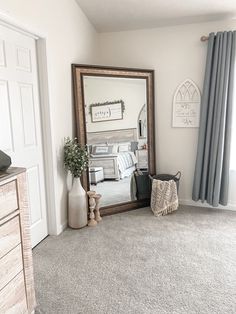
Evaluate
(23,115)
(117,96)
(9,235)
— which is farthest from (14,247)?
(117,96)

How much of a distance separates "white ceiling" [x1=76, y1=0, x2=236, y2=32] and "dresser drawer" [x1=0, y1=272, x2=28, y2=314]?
2.87 metres

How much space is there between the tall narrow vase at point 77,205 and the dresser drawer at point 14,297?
4.43 feet

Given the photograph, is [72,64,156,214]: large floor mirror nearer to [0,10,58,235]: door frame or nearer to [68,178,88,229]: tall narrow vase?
[68,178,88,229]: tall narrow vase

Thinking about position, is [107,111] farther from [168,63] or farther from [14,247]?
[14,247]

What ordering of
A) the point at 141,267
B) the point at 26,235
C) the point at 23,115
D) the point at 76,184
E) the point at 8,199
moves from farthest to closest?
the point at 76,184, the point at 23,115, the point at 141,267, the point at 26,235, the point at 8,199

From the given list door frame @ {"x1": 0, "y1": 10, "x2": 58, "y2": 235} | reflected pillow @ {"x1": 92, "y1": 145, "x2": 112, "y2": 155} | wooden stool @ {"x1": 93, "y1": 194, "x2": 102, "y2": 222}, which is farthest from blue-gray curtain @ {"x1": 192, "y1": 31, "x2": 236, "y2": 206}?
door frame @ {"x1": 0, "y1": 10, "x2": 58, "y2": 235}

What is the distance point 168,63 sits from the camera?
3516mm

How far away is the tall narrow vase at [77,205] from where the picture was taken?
9.73ft

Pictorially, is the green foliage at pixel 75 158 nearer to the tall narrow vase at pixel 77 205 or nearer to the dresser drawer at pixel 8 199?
the tall narrow vase at pixel 77 205

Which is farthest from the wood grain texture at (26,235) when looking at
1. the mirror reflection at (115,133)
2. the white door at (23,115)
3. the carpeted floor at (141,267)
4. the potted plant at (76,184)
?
the mirror reflection at (115,133)

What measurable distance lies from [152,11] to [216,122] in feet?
4.80

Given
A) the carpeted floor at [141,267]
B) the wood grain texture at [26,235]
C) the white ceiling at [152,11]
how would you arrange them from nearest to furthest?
the wood grain texture at [26,235] → the carpeted floor at [141,267] → the white ceiling at [152,11]

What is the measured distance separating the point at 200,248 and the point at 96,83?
2097mm

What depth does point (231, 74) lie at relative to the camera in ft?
10.1
